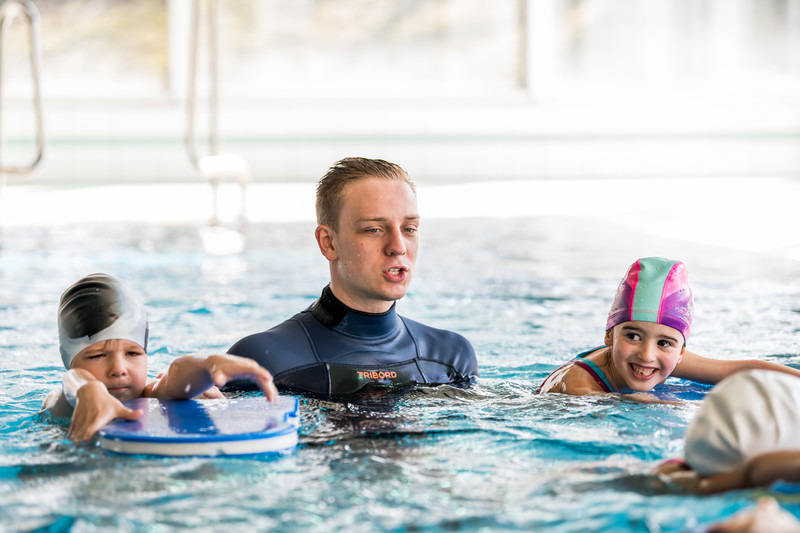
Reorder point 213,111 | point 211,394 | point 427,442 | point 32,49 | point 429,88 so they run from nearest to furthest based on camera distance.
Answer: point 427,442, point 211,394, point 32,49, point 213,111, point 429,88

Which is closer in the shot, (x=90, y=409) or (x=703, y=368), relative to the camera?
(x=90, y=409)

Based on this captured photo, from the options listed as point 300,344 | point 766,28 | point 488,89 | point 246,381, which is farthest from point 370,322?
point 766,28

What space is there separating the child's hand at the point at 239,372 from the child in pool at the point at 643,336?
134 centimetres

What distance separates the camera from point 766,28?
17469mm

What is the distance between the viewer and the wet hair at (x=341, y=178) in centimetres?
352

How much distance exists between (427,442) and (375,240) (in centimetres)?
77

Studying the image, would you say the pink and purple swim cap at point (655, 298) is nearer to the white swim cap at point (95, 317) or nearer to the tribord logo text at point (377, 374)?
the tribord logo text at point (377, 374)

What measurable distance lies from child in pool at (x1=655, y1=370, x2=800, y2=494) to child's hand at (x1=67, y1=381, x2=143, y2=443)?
1.56 m

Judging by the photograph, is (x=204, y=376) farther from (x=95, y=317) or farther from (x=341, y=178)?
(x=341, y=178)

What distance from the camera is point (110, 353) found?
10.3ft

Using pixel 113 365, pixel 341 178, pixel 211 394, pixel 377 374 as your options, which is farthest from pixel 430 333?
pixel 113 365

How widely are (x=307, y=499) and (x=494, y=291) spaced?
15.3 ft

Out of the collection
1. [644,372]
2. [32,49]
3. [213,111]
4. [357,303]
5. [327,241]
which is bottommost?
[644,372]

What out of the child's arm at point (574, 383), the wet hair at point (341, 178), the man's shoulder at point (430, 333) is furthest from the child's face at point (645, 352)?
the wet hair at point (341, 178)
